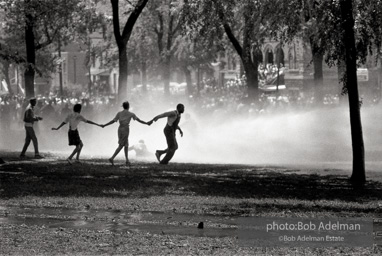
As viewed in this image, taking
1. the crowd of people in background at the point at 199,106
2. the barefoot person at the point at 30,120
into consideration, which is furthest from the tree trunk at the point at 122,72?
the crowd of people in background at the point at 199,106

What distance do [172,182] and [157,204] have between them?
4396 millimetres

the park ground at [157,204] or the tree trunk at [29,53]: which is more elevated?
the tree trunk at [29,53]

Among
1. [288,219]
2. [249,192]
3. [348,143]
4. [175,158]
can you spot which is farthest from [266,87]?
[288,219]

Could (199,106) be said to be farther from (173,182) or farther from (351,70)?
(173,182)

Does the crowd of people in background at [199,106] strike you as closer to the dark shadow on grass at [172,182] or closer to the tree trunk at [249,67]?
the tree trunk at [249,67]

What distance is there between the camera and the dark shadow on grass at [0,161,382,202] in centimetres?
1961

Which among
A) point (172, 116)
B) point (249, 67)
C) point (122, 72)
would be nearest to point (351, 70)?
point (172, 116)

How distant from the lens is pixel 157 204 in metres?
17.5

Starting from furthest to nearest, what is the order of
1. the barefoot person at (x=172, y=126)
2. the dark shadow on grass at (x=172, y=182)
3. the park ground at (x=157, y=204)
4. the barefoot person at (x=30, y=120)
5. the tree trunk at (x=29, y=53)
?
the tree trunk at (x=29, y=53)
the barefoot person at (x=30, y=120)
the barefoot person at (x=172, y=126)
the dark shadow on grass at (x=172, y=182)
the park ground at (x=157, y=204)

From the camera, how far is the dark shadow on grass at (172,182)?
19.6m

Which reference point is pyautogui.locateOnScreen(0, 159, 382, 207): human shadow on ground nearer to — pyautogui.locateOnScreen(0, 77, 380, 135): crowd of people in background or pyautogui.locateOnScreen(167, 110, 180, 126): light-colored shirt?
pyautogui.locateOnScreen(167, 110, 180, 126): light-colored shirt

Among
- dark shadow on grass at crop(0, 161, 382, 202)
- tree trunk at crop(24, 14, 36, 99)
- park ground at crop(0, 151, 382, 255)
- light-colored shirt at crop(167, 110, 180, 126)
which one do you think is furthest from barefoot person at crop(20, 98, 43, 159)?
tree trunk at crop(24, 14, 36, 99)

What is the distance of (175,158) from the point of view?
1337 inches

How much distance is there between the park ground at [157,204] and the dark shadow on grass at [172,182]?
2 centimetres
